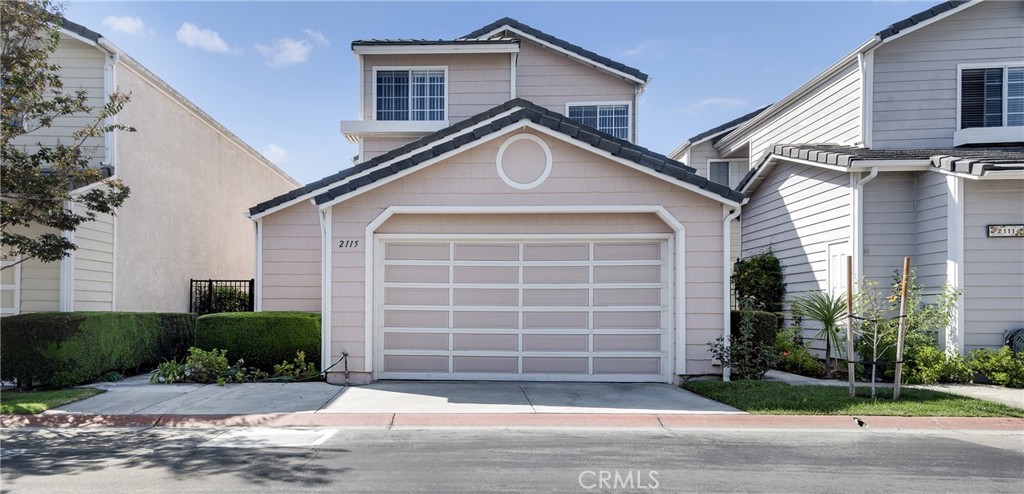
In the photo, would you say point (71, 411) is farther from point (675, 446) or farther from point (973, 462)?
point (973, 462)

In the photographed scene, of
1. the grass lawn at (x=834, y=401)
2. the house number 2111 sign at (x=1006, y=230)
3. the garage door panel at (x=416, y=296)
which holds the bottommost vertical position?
the grass lawn at (x=834, y=401)

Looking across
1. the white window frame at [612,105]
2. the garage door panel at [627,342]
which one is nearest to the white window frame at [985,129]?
the white window frame at [612,105]

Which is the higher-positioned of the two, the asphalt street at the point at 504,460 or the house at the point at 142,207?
the house at the point at 142,207

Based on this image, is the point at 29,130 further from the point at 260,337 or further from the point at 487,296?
the point at 487,296

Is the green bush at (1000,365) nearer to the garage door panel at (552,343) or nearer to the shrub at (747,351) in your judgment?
the shrub at (747,351)

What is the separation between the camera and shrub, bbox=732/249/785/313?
550 inches

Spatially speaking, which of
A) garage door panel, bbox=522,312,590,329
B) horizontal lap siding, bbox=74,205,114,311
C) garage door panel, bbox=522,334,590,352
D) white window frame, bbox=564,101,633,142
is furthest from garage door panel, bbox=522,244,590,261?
horizontal lap siding, bbox=74,205,114,311

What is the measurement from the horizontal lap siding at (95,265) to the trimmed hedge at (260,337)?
301cm

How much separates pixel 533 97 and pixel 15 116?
35.3 ft

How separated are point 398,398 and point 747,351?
18.5 feet

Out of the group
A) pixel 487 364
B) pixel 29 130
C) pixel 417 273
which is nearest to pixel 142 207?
pixel 29 130

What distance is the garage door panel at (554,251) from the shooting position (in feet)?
34.0

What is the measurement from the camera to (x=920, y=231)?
444 inches

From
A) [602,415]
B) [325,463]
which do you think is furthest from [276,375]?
[602,415]
